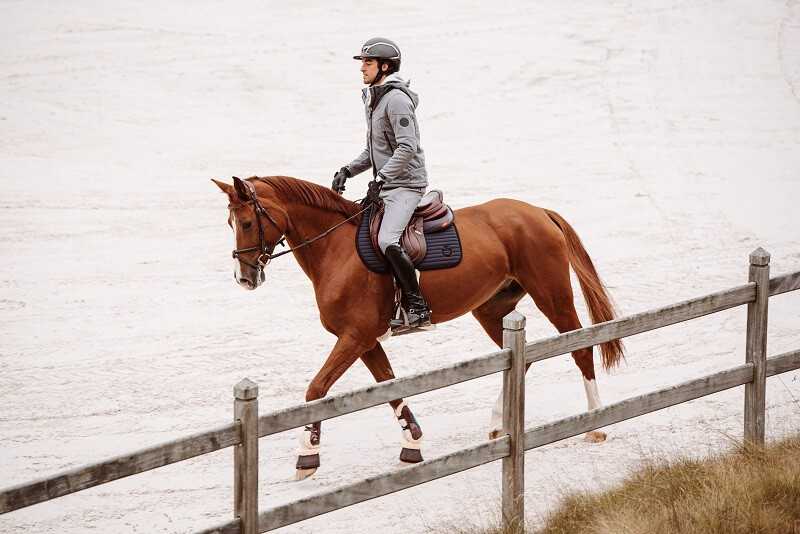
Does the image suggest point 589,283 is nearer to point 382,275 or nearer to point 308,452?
point 382,275

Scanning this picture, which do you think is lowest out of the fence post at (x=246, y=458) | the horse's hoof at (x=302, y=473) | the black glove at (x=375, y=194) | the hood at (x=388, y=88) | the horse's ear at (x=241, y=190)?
the horse's hoof at (x=302, y=473)

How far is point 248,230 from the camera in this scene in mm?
7555

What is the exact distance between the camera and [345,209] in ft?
26.2

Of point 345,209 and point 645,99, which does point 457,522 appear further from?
point 645,99

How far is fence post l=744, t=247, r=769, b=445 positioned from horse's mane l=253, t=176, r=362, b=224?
2982 mm

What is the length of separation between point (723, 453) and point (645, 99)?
14.7 m

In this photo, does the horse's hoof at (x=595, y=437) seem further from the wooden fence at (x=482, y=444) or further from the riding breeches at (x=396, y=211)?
the riding breeches at (x=396, y=211)

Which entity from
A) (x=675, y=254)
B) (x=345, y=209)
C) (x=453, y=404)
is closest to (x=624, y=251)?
(x=675, y=254)

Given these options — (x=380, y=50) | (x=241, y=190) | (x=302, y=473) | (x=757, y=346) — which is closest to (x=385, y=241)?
(x=241, y=190)

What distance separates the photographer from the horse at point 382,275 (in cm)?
757

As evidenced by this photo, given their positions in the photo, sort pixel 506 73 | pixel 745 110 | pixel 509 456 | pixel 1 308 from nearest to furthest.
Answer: pixel 509 456
pixel 1 308
pixel 745 110
pixel 506 73

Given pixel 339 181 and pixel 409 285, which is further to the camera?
pixel 339 181

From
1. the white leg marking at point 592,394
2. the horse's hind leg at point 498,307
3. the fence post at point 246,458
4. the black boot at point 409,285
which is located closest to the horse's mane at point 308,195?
the black boot at point 409,285

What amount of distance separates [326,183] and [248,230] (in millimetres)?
8806
